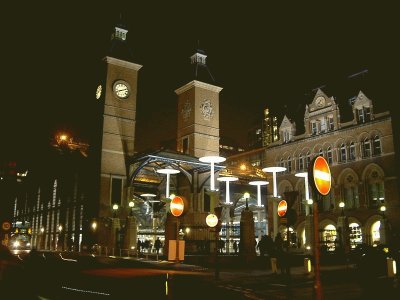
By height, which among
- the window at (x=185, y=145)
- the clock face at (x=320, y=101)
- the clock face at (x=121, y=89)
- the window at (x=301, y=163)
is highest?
the clock face at (x=320, y=101)

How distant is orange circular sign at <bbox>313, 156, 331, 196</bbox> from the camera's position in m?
6.94

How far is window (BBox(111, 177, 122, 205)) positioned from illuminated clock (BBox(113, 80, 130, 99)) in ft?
30.7

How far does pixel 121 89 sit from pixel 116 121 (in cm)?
372

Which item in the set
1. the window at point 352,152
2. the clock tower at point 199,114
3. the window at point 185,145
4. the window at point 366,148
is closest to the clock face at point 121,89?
the clock tower at point 199,114

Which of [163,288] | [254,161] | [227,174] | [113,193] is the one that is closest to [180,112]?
[227,174]

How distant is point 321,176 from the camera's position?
7.14 m

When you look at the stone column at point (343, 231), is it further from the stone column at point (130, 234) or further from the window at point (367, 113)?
the window at point (367, 113)

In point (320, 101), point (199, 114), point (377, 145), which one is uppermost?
point (320, 101)

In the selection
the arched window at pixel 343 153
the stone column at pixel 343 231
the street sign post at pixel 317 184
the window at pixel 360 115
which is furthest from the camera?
the arched window at pixel 343 153

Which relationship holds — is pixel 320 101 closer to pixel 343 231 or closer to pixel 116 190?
pixel 343 231

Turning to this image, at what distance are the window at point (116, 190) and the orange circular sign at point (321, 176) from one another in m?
35.2

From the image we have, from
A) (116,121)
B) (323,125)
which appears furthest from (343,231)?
(116,121)

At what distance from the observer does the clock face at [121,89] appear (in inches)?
1731

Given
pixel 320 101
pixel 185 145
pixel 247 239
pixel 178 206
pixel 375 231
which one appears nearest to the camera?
pixel 178 206
